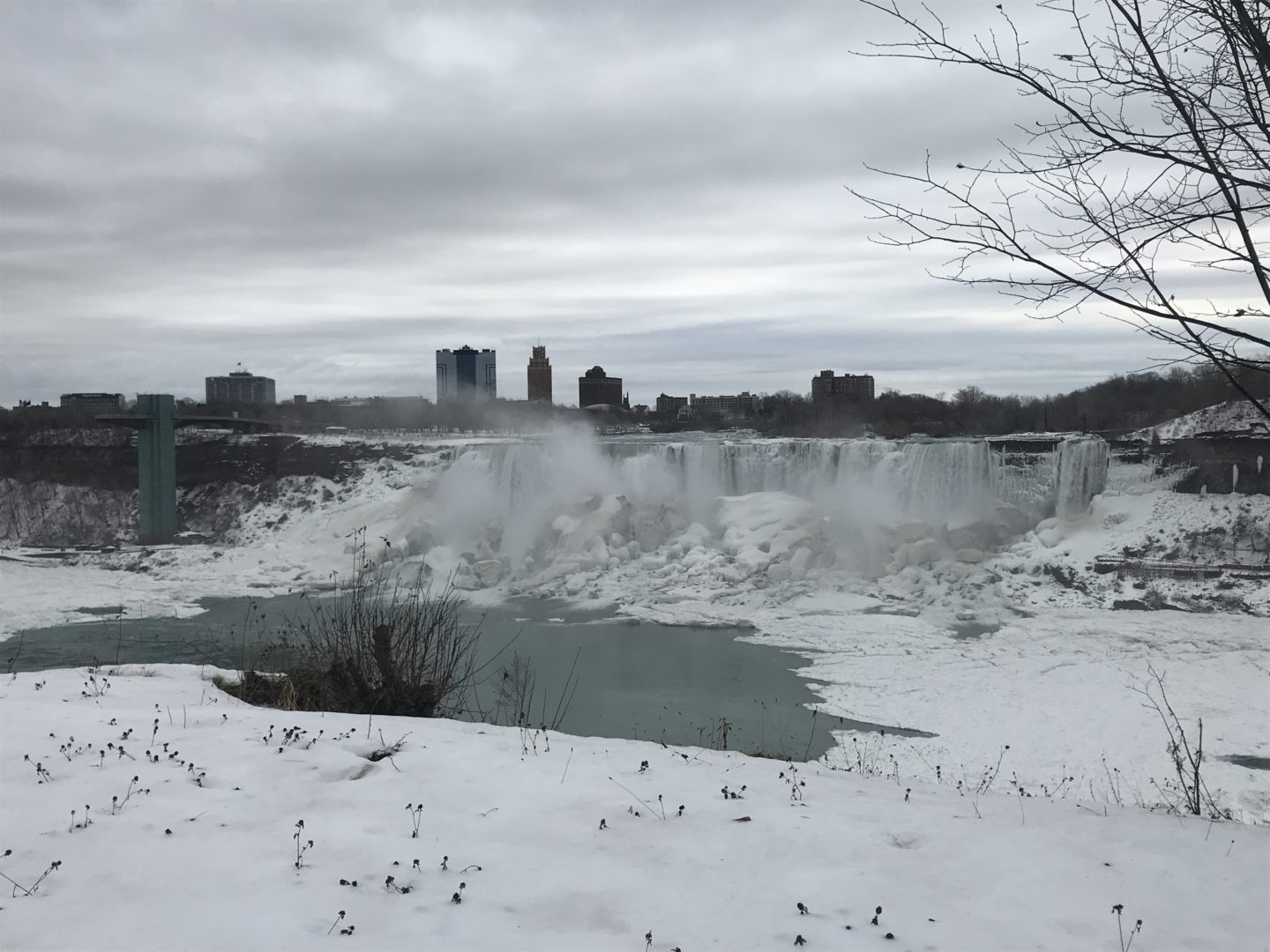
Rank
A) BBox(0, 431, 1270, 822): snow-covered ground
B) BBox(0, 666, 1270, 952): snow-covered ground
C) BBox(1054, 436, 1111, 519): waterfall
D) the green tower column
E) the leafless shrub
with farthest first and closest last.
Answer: the green tower column
BBox(1054, 436, 1111, 519): waterfall
BBox(0, 431, 1270, 822): snow-covered ground
the leafless shrub
BBox(0, 666, 1270, 952): snow-covered ground

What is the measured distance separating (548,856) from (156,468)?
33.9 meters

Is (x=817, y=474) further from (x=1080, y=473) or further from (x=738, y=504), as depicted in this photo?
(x=1080, y=473)

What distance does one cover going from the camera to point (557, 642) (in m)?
17.8

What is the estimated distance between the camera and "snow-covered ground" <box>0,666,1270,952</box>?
3.42 meters

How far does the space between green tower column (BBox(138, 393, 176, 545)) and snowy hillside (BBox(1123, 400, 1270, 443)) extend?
3305cm

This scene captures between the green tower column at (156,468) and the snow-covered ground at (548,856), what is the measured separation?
3079 cm

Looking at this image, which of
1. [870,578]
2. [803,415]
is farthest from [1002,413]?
[870,578]

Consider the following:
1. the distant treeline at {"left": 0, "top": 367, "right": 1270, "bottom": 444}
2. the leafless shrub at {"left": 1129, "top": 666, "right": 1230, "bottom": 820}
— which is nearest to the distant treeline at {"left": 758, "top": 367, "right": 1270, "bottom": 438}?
the distant treeline at {"left": 0, "top": 367, "right": 1270, "bottom": 444}

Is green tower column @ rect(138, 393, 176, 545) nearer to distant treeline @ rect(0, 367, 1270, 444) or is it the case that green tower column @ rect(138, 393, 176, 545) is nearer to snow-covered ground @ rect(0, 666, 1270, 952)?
distant treeline @ rect(0, 367, 1270, 444)

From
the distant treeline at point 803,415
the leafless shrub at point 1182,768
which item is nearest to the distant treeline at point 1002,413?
the distant treeline at point 803,415

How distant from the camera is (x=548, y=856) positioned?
407 centimetres

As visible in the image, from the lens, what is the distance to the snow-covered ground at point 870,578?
1238 cm

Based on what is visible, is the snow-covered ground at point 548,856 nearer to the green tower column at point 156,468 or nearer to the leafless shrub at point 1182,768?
the leafless shrub at point 1182,768

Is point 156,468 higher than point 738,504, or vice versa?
point 156,468
